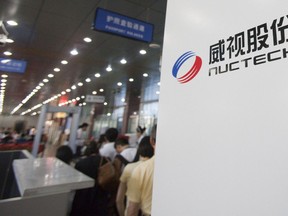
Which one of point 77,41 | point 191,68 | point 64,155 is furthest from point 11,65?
point 191,68

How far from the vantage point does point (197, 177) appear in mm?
769

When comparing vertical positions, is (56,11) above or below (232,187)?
above

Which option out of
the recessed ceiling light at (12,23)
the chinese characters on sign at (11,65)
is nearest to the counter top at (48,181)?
the recessed ceiling light at (12,23)

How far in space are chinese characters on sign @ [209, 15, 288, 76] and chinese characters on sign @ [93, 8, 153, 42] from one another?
87.7 inches

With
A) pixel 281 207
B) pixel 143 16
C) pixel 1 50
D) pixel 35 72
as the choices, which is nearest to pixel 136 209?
pixel 281 207

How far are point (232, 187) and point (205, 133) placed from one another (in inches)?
7.5

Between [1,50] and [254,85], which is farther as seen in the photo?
[1,50]

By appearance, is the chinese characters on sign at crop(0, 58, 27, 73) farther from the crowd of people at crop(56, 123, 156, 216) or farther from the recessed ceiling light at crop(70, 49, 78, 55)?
the crowd of people at crop(56, 123, 156, 216)

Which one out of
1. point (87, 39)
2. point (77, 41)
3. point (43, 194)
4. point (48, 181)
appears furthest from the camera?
point (77, 41)

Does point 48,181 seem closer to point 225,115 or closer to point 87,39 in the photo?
point 225,115

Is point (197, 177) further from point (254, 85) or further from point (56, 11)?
point (56, 11)

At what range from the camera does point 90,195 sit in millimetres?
2906

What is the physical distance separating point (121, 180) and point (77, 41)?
4051mm

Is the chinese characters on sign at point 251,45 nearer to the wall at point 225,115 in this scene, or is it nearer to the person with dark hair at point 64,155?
the wall at point 225,115
